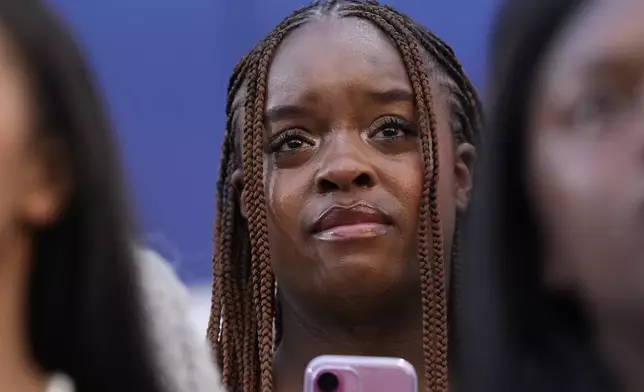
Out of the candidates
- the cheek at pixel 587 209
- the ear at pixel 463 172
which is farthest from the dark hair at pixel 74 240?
the ear at pixel 463 172

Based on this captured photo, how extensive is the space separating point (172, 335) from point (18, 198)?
125mm

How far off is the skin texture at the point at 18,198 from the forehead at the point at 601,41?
274 millimetres

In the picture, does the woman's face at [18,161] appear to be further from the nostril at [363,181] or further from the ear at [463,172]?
the ear at [463,172]

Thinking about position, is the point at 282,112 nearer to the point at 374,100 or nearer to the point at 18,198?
the point at 374,100

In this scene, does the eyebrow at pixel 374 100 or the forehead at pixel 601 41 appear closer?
the forehead at pixel 601 41

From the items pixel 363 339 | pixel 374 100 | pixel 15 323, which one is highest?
pixel 374 100

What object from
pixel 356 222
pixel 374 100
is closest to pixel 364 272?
pixel 356 222

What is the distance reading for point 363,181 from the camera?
65 cm

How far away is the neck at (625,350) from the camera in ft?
1.31

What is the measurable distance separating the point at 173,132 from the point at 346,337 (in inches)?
9.8

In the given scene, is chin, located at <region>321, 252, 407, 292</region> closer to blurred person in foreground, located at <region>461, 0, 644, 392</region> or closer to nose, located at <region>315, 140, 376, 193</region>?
Result: nose, located at <region>315, 140, 376, 193</region>

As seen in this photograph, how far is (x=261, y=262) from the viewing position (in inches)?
27.5

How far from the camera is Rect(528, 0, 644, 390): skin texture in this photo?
0.39m

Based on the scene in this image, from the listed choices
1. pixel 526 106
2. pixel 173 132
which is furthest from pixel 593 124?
pixel 173 132
